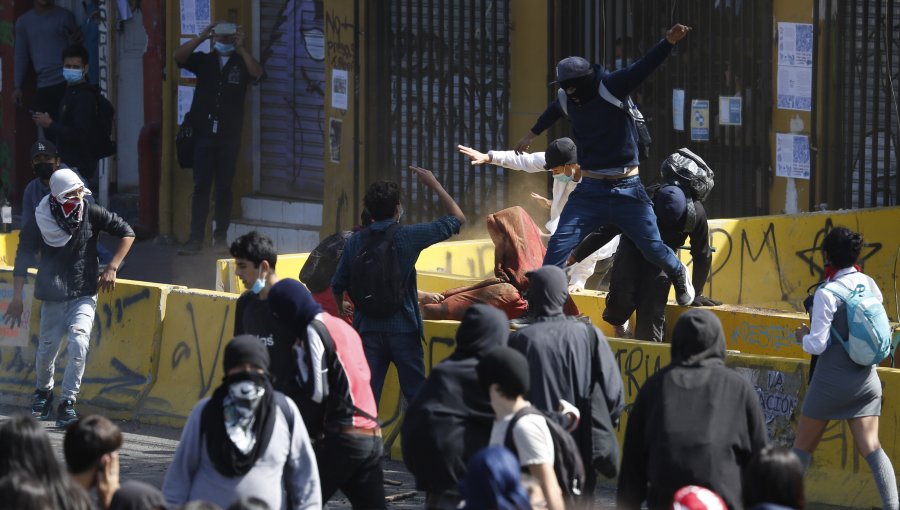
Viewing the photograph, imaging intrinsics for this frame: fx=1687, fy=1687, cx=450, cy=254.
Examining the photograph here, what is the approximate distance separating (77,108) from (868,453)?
27.6 feet

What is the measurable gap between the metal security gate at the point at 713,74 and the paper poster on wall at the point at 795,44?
0.11 meters

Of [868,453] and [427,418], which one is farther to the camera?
[868,453]

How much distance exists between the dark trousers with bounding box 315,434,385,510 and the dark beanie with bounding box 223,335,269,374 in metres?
0.90

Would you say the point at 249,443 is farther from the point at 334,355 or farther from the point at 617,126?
the point at 617,126

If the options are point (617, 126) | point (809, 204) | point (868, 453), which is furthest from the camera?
point (809, 204)

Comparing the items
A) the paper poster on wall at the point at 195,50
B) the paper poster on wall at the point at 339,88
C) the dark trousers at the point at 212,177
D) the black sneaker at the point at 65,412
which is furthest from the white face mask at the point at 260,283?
the paper poster on wall at the point at 195,50

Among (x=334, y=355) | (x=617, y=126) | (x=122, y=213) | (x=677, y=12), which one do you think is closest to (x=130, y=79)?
(x=122, y=213)

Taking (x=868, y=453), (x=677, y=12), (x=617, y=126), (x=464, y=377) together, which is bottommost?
(x=868, y=453)

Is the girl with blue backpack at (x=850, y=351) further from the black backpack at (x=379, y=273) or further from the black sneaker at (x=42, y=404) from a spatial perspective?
the black sneaker at (x=42, y=404)

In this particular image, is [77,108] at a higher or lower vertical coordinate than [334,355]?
higher

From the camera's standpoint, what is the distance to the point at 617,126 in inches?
372

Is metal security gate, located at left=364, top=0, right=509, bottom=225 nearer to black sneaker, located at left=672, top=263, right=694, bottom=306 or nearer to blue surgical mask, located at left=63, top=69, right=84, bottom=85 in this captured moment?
blue surgical mask, located at left=63, top=69, right=84, bottom=85

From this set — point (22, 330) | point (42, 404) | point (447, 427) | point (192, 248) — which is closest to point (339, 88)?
point (192, 248)

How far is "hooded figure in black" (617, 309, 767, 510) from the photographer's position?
19.4ft
